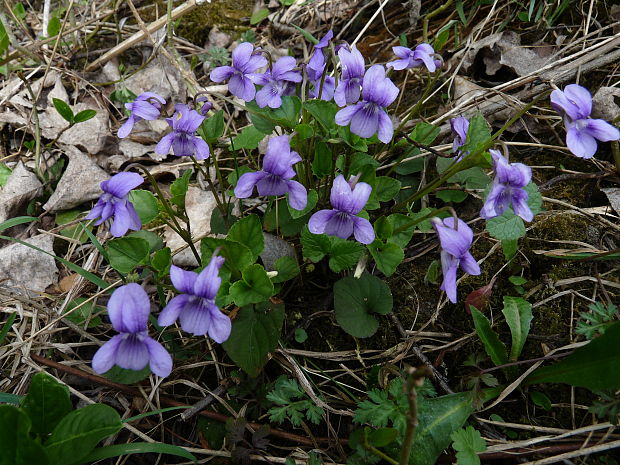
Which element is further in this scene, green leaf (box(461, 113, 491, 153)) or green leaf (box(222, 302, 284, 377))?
green leaf (box(461, 113, 491, 153))

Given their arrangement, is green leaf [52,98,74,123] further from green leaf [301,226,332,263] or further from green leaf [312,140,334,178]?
green leaf [301,226,332,263]

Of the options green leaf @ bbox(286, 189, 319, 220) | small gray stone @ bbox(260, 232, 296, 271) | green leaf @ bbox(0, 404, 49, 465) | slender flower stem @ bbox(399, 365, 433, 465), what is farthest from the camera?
small gray stone @ bbox(260, 232, 296, 271)

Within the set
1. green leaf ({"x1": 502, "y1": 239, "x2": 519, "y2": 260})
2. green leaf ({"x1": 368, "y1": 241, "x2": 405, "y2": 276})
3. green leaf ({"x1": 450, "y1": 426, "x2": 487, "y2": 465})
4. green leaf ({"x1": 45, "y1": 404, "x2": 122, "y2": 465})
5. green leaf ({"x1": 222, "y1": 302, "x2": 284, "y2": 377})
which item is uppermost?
green leaf ({"x1": 368, "y1": 241, "x2": 405, "y2": 276})

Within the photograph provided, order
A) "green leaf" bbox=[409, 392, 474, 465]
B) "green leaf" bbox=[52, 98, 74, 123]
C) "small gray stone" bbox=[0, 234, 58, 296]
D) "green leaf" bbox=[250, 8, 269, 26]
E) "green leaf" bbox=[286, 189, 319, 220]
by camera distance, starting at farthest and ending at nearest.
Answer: "green leaf" bbox=[250, 8, 269, 26], "green leaf" bbox=[52, 98, 74, 123], "small gray stone" bbox=[0, 234, 58, 296], "green leaf" bbox=[286, 189, 319, 220], "green leaf" bbox=[409, 392, 474, 465]

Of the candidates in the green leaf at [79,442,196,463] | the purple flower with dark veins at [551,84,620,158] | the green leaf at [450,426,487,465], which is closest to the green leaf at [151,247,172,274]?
the green leaf at [79,442,196,463]

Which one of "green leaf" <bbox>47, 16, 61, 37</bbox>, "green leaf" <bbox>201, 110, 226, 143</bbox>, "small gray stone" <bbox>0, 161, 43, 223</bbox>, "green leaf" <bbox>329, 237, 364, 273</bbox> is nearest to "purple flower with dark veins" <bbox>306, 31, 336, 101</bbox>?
"green leaf" <bbox>201, 110, 226, 143</bbox>

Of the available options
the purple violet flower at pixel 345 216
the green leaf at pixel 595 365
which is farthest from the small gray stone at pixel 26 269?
the green leaf at pixel 595 365

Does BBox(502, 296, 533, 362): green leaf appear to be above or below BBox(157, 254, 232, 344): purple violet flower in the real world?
below

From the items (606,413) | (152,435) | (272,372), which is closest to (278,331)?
(272,372)
